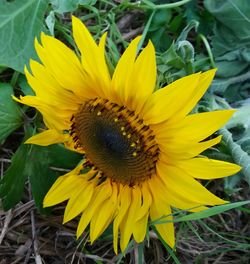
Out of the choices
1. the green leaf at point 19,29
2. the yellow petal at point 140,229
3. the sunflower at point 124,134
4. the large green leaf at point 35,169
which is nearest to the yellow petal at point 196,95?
the sunflower at point 124,134

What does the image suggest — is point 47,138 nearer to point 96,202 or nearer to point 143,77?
point 96,202

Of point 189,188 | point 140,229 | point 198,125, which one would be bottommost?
point 140,229

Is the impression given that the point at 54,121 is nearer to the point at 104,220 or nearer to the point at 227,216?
the point at 104,220

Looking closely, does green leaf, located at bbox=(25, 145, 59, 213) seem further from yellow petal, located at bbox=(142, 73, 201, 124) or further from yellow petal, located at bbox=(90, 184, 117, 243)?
yellow petal, located at bbox=(142, 73, 201, 124)

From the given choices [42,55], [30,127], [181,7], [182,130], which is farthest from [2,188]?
[181,7]

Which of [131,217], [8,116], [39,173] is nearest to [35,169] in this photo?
[39,173]

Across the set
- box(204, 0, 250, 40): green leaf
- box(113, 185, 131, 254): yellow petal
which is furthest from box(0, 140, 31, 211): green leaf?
box(204, 0, 250, 40): green leaf
